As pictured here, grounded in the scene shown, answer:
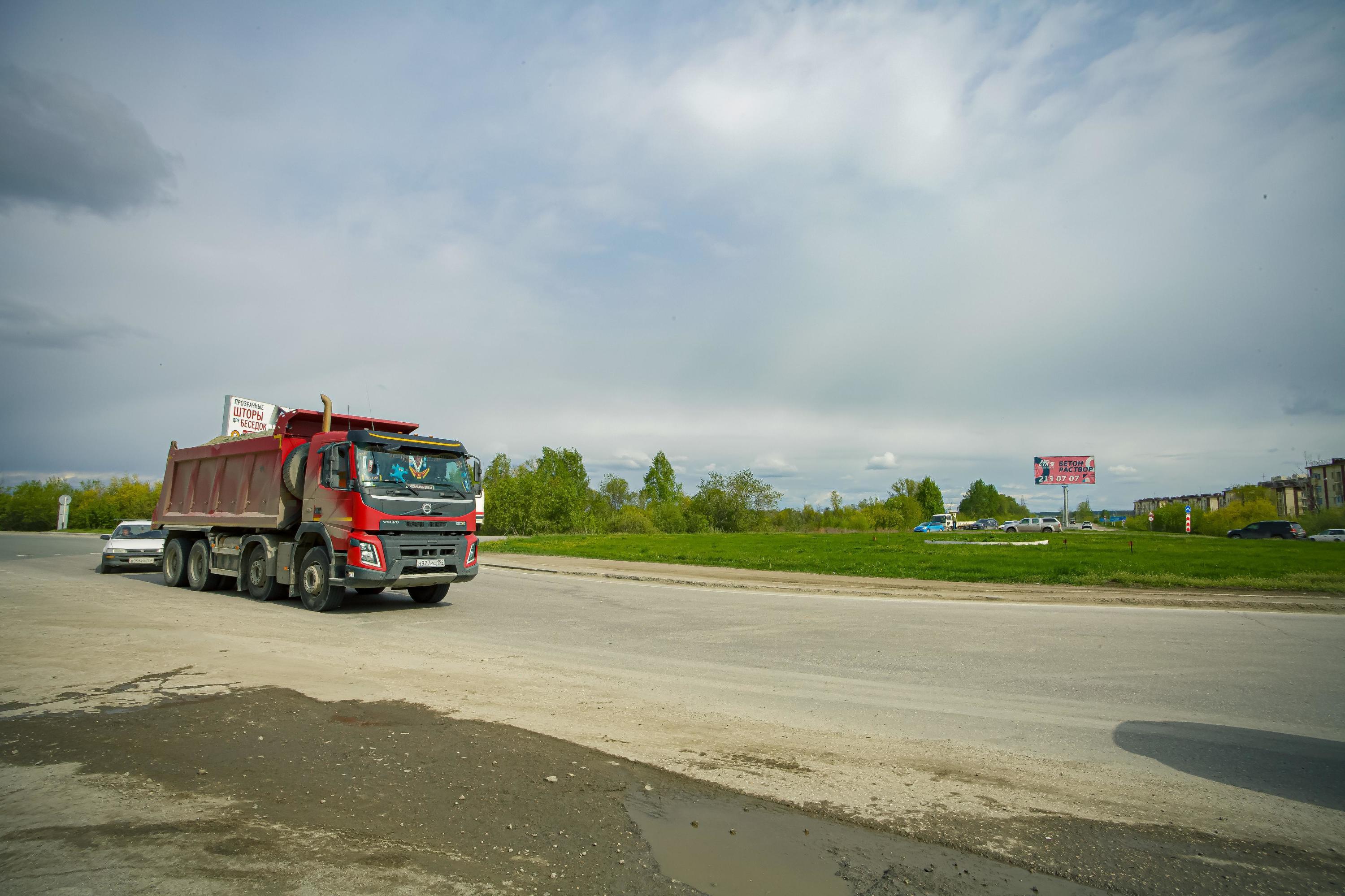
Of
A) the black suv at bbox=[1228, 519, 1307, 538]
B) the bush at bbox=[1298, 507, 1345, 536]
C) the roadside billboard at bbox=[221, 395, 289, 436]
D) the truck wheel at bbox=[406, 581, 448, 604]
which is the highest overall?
the roadside billboard at bbox=[221, 395, 289, 436]

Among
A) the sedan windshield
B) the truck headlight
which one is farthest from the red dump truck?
the sedan windshield

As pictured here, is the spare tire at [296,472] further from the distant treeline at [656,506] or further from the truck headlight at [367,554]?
the distant treeline at [656,506]

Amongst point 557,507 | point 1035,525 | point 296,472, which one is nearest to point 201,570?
point 296,472

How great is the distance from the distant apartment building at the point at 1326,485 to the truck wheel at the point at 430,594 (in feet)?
540

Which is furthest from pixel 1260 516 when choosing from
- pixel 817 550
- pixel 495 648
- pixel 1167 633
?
pixel 495 648

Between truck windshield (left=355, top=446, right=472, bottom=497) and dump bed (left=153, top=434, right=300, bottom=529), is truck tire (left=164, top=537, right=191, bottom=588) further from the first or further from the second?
truck windshield (left=355, top=446, right=472, bottom=497)

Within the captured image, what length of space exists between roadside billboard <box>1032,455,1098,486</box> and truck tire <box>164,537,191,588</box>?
304 feet

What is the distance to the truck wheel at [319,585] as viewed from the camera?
12414 millimetres

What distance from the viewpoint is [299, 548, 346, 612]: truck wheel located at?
40.7 ft

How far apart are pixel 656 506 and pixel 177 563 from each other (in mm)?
71795

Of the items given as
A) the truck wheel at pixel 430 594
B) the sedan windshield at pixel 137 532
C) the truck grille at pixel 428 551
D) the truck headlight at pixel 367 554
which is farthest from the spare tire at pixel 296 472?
the sedan windshield at pixel 137 532

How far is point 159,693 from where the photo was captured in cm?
668

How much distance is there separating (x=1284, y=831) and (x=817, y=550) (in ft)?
96.2

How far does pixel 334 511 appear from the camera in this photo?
1230 centimetres
